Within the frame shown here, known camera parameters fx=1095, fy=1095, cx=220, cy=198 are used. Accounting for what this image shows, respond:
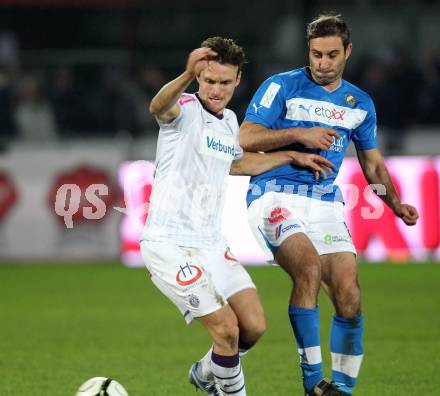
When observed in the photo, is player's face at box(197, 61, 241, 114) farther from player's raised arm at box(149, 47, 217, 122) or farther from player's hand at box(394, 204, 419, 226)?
player's hand at box(394, 204, 419, 226)

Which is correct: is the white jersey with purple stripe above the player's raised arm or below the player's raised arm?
below

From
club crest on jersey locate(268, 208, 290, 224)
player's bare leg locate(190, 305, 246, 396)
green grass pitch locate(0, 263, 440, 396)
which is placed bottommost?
green grass pitch locate(0, 263, 440, 396)

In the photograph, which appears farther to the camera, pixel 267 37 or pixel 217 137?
pixel 267 37

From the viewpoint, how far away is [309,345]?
6.39 m

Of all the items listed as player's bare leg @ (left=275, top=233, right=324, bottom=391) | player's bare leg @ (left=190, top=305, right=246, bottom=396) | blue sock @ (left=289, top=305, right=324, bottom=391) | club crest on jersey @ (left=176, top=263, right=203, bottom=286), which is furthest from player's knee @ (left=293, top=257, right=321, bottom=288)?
club crest on jersey @ (left=176, top=263, right=203, bottom=286)

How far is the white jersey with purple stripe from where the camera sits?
19.6 ft

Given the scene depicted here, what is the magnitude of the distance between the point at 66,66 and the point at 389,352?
912cm

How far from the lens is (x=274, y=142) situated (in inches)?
256

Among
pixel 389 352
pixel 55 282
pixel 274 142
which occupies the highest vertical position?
pixel 274 142

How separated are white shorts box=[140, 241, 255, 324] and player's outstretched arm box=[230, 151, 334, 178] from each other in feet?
1.87

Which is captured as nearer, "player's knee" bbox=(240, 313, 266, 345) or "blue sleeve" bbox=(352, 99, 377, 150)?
"player's knee" bbox=(240, 313, 266, 345)

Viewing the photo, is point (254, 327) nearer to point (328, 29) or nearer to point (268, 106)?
point (268, 106)

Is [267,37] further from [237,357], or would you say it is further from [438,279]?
[237,357]

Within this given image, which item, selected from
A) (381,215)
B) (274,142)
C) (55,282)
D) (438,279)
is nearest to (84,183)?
(55,282)
